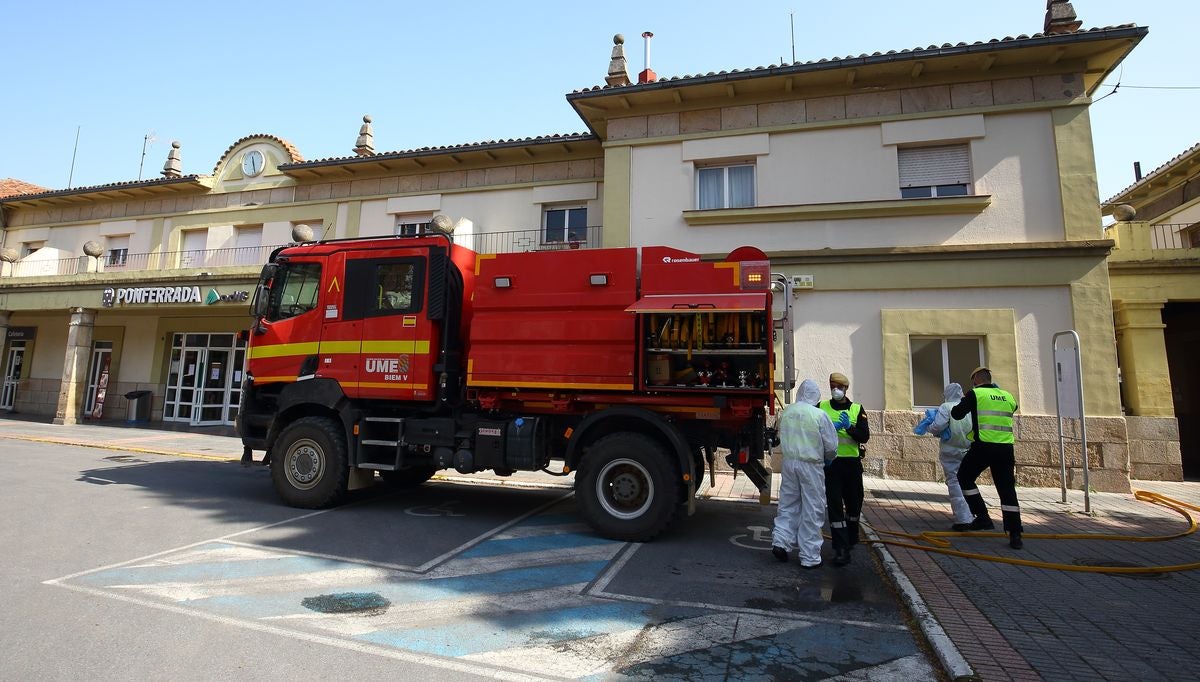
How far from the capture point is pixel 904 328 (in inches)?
379

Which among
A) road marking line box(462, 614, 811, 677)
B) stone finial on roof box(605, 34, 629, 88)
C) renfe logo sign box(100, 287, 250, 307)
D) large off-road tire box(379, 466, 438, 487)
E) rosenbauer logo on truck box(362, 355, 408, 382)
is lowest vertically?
road marking line box(462, 614, 811, 677)

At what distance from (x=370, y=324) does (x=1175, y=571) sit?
28.0ft

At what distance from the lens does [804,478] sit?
5117 millimetres

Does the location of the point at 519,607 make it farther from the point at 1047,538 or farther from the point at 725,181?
the point at 725,181

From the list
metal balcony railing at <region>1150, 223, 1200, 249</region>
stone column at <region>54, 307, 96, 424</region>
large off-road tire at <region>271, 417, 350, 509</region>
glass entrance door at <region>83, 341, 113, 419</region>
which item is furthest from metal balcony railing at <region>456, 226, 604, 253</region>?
glass entrance door at <region>83, 341, 113, 419</region>

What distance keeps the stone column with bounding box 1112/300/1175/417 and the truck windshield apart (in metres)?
13.9

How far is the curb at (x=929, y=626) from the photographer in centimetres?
300

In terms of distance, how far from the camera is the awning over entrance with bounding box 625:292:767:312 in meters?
5.24

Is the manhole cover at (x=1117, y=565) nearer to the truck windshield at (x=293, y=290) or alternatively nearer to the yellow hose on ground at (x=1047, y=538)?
the yellow hose on ground at (x=1047, y=538)

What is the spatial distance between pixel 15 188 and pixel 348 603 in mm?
26850

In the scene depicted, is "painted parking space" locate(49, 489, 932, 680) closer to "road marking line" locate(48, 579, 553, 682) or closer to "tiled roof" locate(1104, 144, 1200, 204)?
"road marking line" locate(48, 579, 553, 682)

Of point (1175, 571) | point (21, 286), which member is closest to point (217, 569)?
point (1175, 571)

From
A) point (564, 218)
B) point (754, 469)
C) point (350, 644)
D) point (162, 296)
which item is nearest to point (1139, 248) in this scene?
point (754, 469)

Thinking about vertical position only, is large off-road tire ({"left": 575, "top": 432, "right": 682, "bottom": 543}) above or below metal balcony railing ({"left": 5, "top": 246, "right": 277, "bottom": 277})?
below
